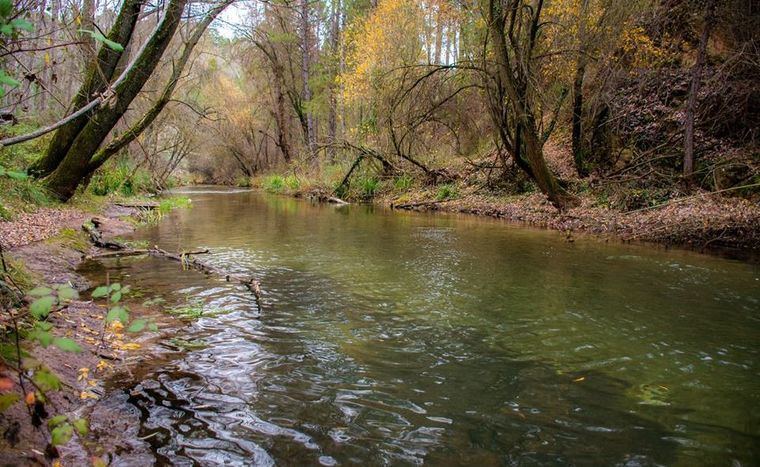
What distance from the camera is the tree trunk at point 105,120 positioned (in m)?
9.16

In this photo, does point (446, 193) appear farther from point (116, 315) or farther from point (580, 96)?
point (116, 315)

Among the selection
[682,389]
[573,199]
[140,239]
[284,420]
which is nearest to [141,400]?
[284,420]

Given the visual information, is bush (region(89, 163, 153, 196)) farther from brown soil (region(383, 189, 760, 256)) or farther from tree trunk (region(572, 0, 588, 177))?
tree trunk (region(572, 0, 588, 177))

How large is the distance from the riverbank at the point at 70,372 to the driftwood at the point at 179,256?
0.67m

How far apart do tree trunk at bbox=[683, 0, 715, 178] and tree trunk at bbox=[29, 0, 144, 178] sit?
40.9 ft

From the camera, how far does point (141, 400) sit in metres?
3.65

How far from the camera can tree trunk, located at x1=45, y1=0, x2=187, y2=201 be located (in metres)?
9.16

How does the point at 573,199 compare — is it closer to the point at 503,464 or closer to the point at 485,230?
the point at 485,230

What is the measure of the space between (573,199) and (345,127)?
15.6m

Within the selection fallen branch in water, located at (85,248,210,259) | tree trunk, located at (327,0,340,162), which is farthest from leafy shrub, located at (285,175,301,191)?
fallen branch in water, located at (85,248,210,259)

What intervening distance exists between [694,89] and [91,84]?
13.9 meters

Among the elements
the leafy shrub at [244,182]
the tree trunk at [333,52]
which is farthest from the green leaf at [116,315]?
the leafy shrub at [244,182]

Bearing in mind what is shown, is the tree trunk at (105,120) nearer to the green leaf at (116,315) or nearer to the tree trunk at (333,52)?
the green leaf at (116,315)

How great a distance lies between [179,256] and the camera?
8.45 metres
